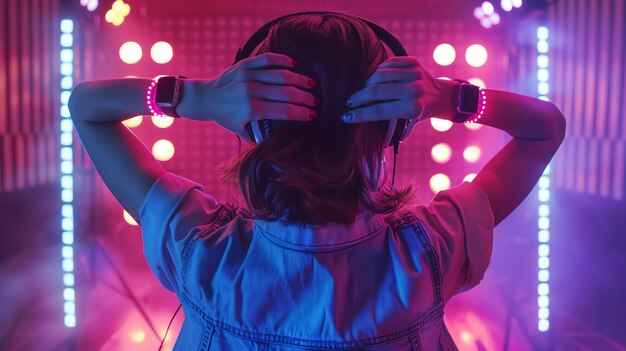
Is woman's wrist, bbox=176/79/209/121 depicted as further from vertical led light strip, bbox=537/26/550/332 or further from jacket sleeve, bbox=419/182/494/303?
vertical led light strip, bbox=537/26/550/332

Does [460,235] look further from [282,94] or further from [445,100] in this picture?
[282,94]

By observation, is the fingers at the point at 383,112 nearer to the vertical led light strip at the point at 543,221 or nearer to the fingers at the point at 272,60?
the fingers at the point at 272,60

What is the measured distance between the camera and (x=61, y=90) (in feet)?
3.92

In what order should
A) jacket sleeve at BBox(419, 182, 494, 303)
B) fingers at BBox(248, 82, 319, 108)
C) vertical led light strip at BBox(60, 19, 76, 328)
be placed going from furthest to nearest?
vertical led light strip at BBox(60, 19, 76, 328), jacket sleeve at BBox(419, 182, 494, 303), fingers at BBox(248, 82, 319, 108)

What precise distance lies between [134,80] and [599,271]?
1.39 m

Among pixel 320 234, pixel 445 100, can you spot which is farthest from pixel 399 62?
pixel 320 234

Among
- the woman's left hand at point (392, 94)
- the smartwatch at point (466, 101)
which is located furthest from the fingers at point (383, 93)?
the smartwatch at point (466, 101)

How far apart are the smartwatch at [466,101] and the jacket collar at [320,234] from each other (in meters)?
0.21

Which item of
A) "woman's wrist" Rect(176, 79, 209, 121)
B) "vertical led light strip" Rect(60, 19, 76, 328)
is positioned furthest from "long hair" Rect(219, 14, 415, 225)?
"vertical led light strip" Rect(60, 19, 76, 328)

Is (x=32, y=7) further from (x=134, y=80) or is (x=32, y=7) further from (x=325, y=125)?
(x=325, y=125)

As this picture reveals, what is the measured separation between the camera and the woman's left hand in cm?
56

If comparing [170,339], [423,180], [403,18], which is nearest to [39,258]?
[170,339]

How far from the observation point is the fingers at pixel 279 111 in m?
0.54

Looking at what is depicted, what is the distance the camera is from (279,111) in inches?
21.6
